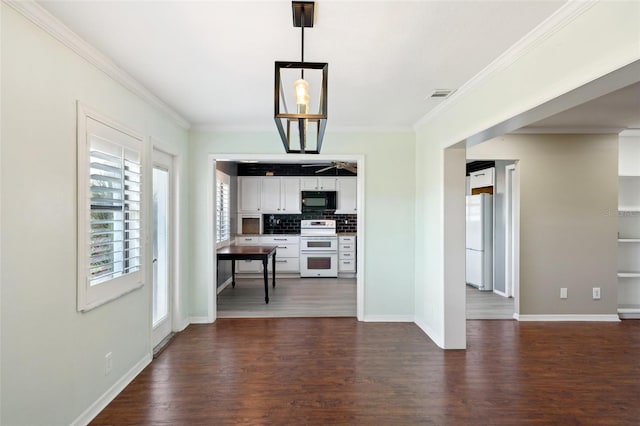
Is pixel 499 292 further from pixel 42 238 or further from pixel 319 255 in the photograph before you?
pixel 42 238

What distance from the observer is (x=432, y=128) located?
378 centimetres

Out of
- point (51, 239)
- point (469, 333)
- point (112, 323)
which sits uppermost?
point (51, 239)

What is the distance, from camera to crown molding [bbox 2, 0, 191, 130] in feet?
5.54

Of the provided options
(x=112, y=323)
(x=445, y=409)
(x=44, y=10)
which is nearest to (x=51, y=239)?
(x=112, y=323)

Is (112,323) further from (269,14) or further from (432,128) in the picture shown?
(432,128)

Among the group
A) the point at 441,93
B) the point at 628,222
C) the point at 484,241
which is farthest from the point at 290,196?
the point at 628,222

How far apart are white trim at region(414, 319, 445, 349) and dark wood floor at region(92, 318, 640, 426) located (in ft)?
0.24

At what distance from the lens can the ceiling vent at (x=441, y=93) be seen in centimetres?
299

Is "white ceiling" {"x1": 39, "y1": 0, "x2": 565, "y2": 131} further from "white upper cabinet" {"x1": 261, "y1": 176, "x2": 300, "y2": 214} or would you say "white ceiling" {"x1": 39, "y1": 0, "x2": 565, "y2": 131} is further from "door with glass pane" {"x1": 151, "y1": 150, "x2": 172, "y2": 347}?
"white upper cabinet" {"x1": 261, "y1": 176, "x2": 300, "y2": 214}

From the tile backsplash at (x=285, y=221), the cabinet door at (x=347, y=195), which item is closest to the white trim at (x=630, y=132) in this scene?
the cabinet door at (x=347, y=195)

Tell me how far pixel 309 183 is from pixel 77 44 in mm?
5579

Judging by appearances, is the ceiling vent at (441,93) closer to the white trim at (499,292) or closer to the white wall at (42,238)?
the white wall at (42,238)

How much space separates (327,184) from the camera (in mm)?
7520

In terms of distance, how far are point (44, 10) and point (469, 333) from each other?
4546 mm
